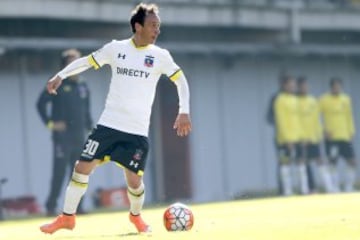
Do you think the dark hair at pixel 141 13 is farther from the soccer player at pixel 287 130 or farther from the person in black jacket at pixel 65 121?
the soccer player at pixel 287 130

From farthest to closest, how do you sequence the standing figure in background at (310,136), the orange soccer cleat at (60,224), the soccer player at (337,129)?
the soccer player at (337,129) < the standing figure in background at (310,136) < the orange soccer cleat at (60,224)

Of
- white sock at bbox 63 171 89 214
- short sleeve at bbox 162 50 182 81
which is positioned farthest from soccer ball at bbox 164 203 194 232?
short sleeve at bbox 162 50 182 81

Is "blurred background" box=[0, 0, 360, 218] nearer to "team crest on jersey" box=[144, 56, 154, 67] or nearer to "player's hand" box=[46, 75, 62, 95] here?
"player's hand" box=[46, 75, 62, 95]

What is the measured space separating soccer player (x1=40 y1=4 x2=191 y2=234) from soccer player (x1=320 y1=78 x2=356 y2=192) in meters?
15.4

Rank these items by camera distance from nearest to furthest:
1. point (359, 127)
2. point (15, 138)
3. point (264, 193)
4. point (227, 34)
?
point (15, 138) < point (264, 193) < point (227, 34) < point (359, 127)

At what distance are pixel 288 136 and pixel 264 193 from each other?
130 inches

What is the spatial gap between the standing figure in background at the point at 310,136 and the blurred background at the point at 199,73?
187 centimetres

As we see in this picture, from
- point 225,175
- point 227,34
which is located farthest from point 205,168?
point 227,34

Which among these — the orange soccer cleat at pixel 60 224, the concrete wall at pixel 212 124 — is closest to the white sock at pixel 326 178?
the concrete wall at pixel 212 124

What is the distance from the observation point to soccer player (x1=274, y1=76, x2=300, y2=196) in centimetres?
2791

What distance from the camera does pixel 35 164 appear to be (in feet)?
91.7

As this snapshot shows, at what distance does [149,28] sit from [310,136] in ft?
50.3

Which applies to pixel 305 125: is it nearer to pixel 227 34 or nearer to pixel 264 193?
pixel 264 193

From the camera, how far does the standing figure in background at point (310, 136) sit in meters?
28.7
